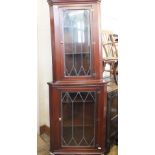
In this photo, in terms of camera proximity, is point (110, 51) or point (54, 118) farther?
point (110, 51)

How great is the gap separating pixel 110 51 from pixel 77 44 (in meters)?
0.87

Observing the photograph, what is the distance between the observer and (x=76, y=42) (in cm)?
197

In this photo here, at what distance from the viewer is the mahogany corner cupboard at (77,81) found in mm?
1904

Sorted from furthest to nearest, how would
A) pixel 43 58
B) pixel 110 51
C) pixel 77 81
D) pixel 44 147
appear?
pixel 110 51 → pixel 43 58 → pixel 44 147 → pixel 77 81

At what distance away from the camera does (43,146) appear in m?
2.32

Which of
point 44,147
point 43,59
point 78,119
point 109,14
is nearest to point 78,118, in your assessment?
point 78,119

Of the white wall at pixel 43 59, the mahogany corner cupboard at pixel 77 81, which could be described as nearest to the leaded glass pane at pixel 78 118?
the mahogany corner cupboard at pixel 77 81

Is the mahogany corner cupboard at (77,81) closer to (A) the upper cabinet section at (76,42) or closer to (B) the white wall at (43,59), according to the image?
(A) the upper cabinet section at (76,42)

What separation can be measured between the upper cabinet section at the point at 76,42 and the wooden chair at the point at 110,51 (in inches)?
22.9

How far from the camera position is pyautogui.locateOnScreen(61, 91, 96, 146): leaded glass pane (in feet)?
6.46

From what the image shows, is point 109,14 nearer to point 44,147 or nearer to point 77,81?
point 77,81
